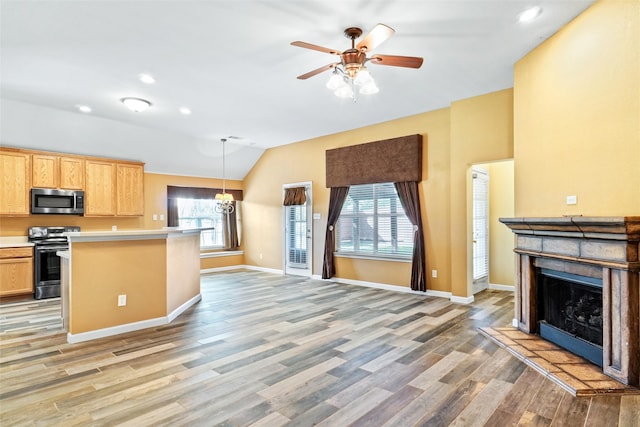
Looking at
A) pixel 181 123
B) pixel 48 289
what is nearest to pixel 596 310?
pixel 181 123

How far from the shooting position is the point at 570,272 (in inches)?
130

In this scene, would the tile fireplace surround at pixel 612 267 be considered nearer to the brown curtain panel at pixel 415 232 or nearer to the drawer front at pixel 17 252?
the brown curtain panel at pixel 415 232

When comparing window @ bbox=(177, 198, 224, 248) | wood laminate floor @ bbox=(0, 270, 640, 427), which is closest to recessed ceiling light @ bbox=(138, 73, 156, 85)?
wood laminate floor @ bbox=(0, 270, 640, 427)

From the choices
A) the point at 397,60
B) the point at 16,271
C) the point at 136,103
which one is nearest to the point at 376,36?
the point at 397,60

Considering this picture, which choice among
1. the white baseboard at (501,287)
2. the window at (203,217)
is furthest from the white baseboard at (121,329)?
the white baseboard at (501,287)

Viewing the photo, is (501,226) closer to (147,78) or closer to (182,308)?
(182,308)

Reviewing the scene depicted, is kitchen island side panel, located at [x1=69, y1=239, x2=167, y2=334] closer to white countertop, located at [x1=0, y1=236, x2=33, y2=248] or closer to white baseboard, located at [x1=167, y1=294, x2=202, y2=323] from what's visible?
white baseboard, located at [x1=167, y1=294, x2=202, y2=323]

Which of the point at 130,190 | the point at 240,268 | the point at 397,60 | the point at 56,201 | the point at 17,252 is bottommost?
the point at 240,268

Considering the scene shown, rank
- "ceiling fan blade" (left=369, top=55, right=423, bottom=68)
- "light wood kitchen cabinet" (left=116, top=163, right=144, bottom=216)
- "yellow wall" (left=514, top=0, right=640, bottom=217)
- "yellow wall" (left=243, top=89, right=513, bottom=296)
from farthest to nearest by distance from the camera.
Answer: "light wood kitchen cabinet" (left=116, top=163, right=144, bottom=216) → "yellow wall" (left=243, top=89, right=513, bottom=296) → "ceiling fan blade" (left=369, top=55, right=423, bottom=68) → "yellow wall" (left=514, top=0, right=640, bottom=217)

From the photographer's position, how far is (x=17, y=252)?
5.75 m

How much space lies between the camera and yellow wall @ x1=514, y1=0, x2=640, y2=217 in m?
2.77

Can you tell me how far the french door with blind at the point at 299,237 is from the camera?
7.73 meters

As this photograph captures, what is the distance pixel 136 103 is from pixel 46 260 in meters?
3.30

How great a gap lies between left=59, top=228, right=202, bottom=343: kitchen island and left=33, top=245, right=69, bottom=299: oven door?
222 centimetres
